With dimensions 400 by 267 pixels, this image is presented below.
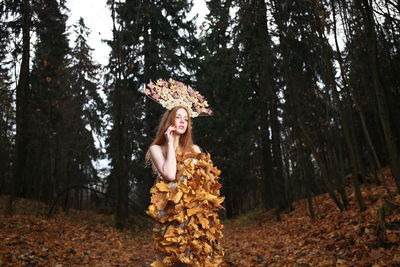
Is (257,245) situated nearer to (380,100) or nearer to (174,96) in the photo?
(380,100)

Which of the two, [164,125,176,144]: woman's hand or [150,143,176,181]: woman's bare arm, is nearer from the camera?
[150,143,176,181]: woman's bare arm

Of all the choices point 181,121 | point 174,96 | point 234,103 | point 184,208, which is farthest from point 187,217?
point 234,103

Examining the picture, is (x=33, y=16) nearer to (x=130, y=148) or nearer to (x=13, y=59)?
(x=13, y=59)

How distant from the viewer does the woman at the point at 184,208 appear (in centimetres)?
314

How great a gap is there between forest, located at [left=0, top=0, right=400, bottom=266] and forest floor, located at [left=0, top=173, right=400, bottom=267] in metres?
0.21

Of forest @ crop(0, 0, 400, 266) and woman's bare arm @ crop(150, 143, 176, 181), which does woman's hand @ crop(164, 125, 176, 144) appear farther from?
forest @ crop(0, 0, 400, 266)

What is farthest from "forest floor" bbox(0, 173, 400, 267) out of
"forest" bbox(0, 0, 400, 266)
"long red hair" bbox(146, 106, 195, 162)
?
"long red hair" bbox(146, 106, 195, 162)

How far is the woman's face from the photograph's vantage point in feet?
12.2

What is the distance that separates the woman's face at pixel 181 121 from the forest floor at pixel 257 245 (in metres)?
3.14

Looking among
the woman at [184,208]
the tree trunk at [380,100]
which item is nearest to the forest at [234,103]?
the tree trunk at [380,100]

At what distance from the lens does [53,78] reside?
16.5 meters

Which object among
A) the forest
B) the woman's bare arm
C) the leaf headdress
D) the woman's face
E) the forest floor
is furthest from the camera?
the forest

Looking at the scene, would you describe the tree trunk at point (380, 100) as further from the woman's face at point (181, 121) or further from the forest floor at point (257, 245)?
the woman's face at point (181, 121)

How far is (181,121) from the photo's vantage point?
12.2 feet
